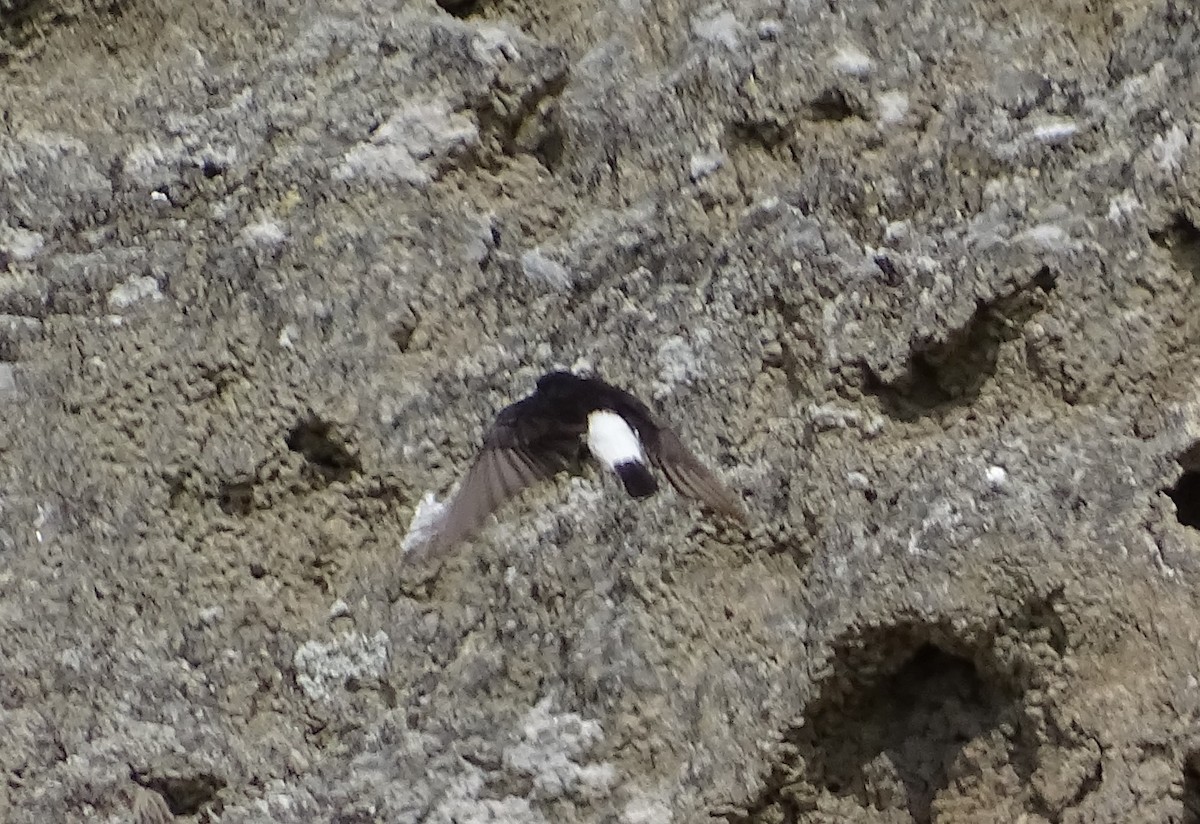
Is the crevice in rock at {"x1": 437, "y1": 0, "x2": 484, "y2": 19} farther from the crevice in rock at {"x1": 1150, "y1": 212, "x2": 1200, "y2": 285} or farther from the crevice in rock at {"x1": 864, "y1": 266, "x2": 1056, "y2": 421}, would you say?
the crevice in rock at {"x1": 1150, "y1": 212, "x2": 1200, "y2": 285}

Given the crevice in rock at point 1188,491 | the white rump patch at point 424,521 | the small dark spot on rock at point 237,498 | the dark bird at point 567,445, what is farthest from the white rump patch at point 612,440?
the crevice in rock at point 1188,491

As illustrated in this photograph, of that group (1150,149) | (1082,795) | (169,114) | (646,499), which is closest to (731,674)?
(646,499)

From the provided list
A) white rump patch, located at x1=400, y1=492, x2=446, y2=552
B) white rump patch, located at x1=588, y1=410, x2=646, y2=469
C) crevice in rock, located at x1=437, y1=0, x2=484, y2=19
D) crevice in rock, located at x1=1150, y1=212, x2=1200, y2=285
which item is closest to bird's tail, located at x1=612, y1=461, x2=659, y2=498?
white rump patch, located at x1=588, y1=410, x2=646, y2=469

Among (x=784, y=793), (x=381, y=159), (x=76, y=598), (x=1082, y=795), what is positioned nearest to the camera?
(x=1082, y=795)

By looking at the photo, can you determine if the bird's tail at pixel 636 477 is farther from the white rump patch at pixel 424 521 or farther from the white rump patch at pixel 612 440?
the white rump patch at pixel 424 521

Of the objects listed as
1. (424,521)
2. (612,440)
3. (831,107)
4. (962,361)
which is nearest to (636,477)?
(612,440)

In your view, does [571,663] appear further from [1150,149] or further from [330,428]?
[1150,149]

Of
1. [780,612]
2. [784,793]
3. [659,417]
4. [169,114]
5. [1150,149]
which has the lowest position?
[784,793]
